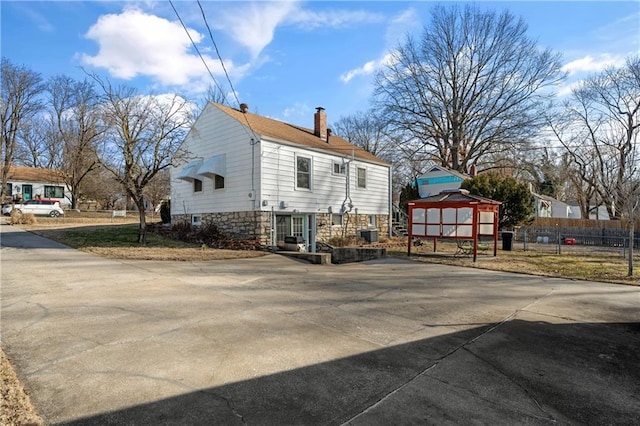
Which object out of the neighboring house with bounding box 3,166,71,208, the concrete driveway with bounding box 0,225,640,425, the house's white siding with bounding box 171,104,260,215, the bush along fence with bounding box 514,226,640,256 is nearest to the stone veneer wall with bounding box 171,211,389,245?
the house's white siding with bounding box 171,104,260,215

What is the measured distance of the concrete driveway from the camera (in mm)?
3020

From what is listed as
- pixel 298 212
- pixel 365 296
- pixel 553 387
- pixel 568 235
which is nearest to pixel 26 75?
→ pixel 298 212

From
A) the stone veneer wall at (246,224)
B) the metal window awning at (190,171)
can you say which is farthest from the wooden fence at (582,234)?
the metal window awning at (190,171)

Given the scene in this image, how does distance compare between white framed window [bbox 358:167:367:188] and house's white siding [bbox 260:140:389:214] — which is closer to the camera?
house's white siding [bbox 260:140:389:214]

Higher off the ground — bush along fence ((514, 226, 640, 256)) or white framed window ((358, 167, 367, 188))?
white framed window ((358, 167, 367, 188))

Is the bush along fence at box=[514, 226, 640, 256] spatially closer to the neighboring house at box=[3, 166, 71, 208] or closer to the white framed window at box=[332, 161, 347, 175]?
the white framed window at box=[332, 161, 347, 175]

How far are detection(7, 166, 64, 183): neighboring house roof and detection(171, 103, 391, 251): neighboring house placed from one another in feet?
100

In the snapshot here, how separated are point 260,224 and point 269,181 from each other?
191 centimetres

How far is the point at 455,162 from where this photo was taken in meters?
32.7

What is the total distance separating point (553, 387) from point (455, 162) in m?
31.4

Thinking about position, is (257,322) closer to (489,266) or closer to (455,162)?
(489,266)

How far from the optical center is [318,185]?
1797 cm

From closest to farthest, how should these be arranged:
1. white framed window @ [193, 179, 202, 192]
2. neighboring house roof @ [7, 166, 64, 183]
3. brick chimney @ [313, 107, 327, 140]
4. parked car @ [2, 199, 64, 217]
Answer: white framed window @ [193, 179, 202, 192] < brick chimney @ [313, 107, 327, 140] < parked car @ [2, 199, 64, 217] < neighboring house roof @ [7, 166, 64, 183]

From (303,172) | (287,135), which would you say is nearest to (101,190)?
(287,135)
